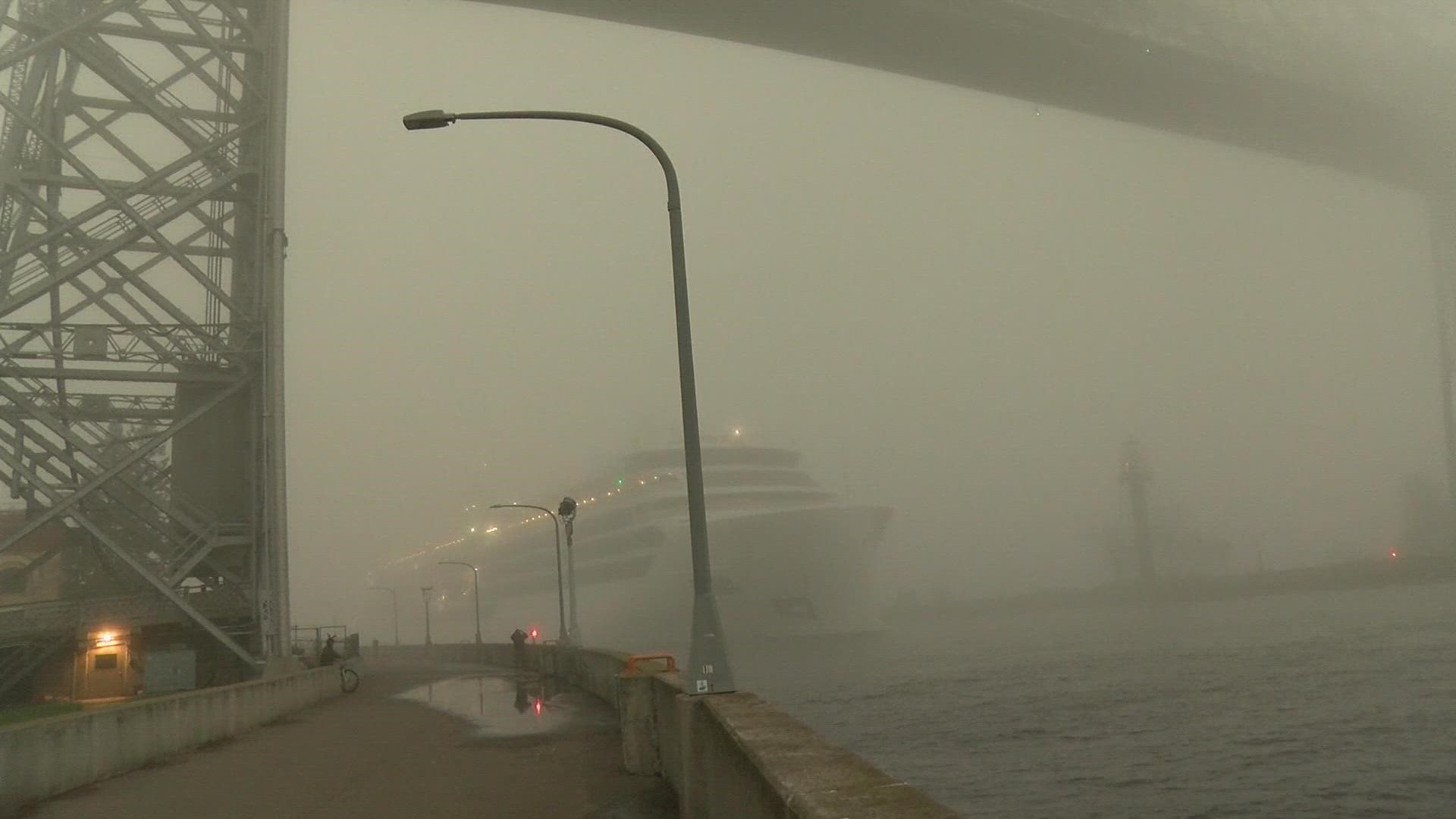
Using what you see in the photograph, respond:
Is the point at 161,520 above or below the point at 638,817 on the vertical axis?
above

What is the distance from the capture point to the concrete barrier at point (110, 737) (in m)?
10.1

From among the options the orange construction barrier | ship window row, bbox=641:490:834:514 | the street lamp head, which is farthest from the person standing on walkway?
ship window row, bbox=641:490:834:514

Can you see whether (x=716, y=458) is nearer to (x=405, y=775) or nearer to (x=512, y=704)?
(x=512, y=704)

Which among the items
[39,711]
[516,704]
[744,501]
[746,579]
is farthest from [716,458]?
A: [39,711]

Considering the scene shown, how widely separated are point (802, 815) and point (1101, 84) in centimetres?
6670

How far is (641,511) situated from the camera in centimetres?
6681

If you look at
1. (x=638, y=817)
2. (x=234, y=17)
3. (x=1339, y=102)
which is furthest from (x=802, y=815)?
(x=1339, y=102)

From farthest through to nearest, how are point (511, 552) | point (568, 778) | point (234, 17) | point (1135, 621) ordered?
point (1135, 621), point (511, 552), point (234, 17), point (568, 778)

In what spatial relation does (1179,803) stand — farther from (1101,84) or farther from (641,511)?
(1101,84)

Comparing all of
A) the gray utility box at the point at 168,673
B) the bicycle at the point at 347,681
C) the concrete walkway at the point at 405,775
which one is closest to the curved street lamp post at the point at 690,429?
the concrete walkway at the point at 405,775

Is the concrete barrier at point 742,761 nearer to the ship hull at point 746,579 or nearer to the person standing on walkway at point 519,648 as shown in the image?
the person standing on walkway at point 519,648

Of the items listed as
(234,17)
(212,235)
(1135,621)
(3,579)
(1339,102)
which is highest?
(1339,102)

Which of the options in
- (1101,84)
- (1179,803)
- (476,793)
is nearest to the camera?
(476,793)

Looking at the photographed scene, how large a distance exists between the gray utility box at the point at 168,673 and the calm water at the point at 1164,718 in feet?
55.5
